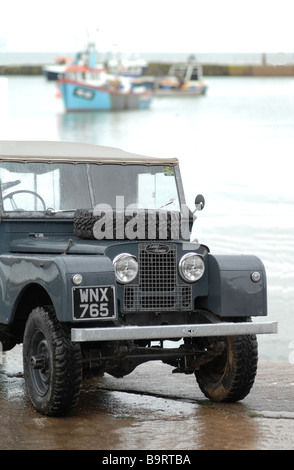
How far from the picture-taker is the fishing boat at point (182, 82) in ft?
371

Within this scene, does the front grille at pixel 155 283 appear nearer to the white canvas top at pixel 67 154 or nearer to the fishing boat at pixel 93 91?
the white canvas top at pixel 67 154

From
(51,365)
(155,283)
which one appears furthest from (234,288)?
(51,365)

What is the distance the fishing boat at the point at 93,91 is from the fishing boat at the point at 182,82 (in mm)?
22802

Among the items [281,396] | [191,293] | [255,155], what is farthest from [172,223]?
[255,155]

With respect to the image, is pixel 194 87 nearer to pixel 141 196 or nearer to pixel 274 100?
pixel 274 100

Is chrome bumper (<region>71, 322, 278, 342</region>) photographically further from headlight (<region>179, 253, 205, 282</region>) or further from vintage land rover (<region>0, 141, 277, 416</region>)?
headlight (<region>179, 253, 205, 282</region>)

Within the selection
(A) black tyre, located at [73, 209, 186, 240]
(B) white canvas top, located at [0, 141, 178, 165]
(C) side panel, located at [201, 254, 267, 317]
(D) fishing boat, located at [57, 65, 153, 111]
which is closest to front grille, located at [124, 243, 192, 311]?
(A) black tyre, located at [73, 209, 186, 240]

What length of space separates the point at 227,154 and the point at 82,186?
124 ft

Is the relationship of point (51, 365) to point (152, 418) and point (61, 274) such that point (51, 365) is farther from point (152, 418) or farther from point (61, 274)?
point (152, 418)

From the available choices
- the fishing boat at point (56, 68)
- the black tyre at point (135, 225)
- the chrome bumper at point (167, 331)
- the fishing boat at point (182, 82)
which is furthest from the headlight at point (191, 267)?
the fishing boat at point (182, 82)

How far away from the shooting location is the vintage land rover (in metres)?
7.84

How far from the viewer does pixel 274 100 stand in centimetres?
10006

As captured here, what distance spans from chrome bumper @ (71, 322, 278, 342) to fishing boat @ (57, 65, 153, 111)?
74461mm

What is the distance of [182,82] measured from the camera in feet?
383
